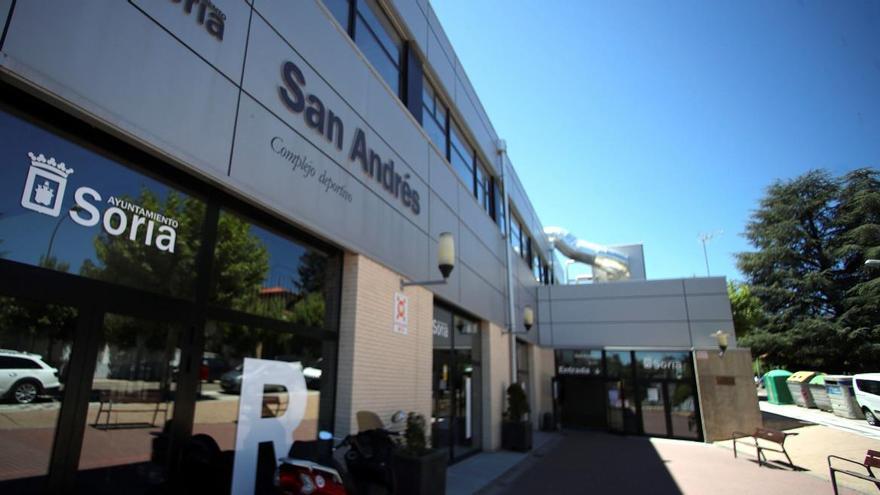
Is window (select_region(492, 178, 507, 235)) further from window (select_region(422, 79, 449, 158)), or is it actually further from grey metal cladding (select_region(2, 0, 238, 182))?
grey metal cladding (select_region(2, 0, 238, 182))

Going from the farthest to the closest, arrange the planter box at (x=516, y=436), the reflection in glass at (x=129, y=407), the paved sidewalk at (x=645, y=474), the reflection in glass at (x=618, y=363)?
the reflection in glass at (x=618, y=363), the planter box at (x=516, y=436), the paved sidewalk at (x=645, y=474), the reflection in glass at (x=129, y=407)

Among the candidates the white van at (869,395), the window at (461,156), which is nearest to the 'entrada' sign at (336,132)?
the window at (461,156)

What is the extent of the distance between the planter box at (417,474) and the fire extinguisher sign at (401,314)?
1.98 m

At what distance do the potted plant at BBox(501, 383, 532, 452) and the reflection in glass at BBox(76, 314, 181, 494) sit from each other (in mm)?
10364

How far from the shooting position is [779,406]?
85.7ft

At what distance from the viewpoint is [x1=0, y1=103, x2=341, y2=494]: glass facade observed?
3027mm

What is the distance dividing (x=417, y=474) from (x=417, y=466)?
9 cm

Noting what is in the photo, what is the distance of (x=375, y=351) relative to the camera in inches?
269

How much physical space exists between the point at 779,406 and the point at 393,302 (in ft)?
92.6

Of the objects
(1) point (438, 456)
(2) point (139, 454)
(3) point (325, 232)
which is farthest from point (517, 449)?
(2) point (139, 454)

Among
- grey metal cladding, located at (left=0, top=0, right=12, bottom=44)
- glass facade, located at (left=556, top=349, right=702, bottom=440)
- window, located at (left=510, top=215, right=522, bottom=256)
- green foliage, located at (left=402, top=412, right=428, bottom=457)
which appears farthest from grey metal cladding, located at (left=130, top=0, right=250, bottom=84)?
glass facade, located at (left=556, top=349, right=702, bottom=440)

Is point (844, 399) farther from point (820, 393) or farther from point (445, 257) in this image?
point (445, 257)

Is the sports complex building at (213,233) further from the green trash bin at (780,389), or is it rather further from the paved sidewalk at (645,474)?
the green trash bin at (780,389)

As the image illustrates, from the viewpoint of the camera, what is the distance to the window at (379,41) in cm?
788
